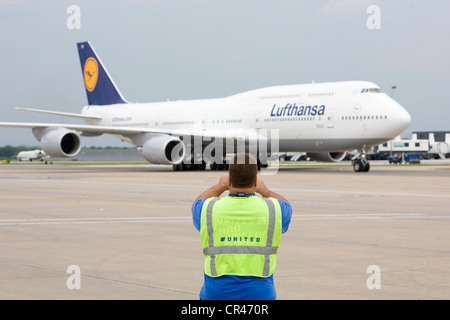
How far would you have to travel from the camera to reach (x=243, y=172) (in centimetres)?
429

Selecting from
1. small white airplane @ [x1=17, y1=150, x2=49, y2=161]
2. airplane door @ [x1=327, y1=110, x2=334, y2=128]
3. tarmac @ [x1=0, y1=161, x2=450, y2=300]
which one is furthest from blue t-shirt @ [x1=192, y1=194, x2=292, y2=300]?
small white airplane @ [x1=17, y1=150, x2=49, y2=161]

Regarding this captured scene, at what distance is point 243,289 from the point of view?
13.8 ft

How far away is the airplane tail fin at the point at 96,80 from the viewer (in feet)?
154

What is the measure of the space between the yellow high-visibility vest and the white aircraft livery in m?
27.9

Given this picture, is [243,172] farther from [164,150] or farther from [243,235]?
[164,150]

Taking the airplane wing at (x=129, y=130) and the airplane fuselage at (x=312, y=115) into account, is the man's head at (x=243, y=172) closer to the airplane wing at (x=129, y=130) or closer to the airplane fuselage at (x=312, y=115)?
the airplane fuselage at (x=312, y=115)

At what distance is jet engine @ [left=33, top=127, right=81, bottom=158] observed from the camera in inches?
1407

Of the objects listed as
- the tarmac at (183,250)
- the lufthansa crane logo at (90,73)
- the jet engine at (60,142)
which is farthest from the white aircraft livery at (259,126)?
the tarmac at (183,250)

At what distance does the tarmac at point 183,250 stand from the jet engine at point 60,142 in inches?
709

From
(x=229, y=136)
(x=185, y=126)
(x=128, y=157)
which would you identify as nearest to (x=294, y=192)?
(x=229, y=136)

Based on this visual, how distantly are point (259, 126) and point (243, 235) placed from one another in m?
32.2

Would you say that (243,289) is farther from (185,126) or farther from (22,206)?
(185,126)

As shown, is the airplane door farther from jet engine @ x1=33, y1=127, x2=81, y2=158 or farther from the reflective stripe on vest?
the reflective stripe on vest

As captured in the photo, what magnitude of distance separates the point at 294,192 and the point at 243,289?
16.8 metres
